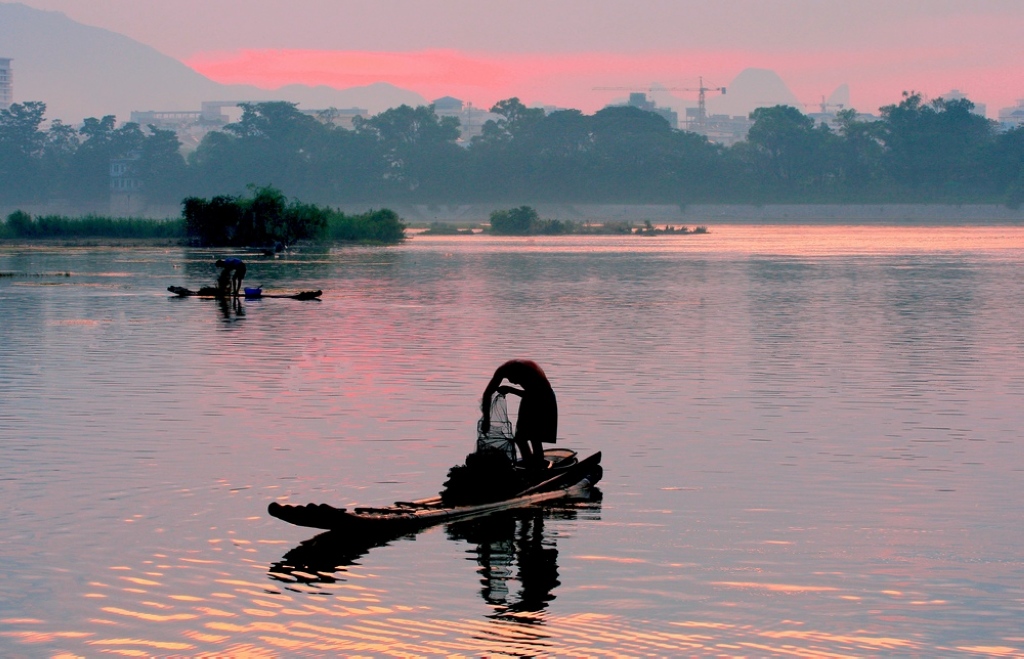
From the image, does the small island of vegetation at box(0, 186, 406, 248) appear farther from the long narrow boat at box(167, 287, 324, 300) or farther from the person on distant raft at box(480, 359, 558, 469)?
the person on distant raft at box(480, 359, 558, 469)

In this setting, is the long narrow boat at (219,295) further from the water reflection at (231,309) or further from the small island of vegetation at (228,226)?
the small island of vegetation at (228,226)

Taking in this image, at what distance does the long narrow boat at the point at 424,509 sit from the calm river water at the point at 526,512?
27 centimetres

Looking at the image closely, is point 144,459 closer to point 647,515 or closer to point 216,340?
point 647,515

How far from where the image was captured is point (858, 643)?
14.3 m

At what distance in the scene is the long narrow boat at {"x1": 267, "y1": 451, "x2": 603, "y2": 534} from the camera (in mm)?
17797

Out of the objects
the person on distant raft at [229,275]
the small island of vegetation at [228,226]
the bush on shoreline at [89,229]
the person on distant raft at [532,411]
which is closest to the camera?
the person on distant raft at [532,411]

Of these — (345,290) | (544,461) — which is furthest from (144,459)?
(345,290)

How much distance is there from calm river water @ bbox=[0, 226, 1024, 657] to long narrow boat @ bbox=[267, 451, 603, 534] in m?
0.27

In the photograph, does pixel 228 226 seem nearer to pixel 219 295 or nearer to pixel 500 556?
pixel 219 295

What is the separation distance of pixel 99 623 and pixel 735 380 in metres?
21.8

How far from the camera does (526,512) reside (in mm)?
20172

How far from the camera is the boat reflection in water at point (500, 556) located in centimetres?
1605

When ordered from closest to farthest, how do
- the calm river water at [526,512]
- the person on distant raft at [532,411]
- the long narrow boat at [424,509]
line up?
1. the calm river water at [526,512]
2. the long narrow boat at [424,509]
3. the person on distant raft at [532,411]

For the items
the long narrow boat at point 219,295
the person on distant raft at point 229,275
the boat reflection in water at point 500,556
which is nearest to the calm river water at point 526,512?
the boat reflection in water at point 500,556
